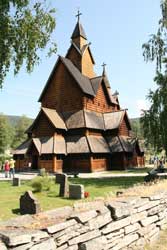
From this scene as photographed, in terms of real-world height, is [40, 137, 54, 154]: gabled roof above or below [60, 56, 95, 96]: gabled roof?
below

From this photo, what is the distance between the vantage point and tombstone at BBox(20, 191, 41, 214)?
439 inches

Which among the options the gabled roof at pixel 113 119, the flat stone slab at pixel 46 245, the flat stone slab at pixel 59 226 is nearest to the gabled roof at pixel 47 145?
the gabled roof at pixel 113 119

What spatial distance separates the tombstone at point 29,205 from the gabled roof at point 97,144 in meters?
22.9

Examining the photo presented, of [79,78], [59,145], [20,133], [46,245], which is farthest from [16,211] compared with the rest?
[20,133]

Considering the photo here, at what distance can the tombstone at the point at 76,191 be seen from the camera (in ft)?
49.1

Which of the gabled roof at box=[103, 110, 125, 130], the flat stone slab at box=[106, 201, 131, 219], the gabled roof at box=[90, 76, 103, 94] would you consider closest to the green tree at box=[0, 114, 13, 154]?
the gabled roof at box=[90, 76, 103, 94]

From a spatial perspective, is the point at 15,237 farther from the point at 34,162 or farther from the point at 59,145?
the point at 34,162

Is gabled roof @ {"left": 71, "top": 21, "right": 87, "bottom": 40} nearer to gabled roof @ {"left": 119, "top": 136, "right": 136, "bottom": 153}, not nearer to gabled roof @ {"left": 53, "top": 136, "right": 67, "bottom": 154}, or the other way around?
gabled roof @ {"left": 53, "top": 136, "right": 67, "bottom": 154}

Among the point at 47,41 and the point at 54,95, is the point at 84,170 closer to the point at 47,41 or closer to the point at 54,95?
the point at 54,95

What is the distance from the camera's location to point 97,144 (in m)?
36.3

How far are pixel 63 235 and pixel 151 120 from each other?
2219cm

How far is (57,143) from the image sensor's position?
35562 millimetres

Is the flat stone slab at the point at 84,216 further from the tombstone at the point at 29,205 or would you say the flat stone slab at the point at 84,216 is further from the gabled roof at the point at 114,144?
the gabled roof at the point at 114,144

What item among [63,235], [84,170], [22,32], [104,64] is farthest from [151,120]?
[104,64]
